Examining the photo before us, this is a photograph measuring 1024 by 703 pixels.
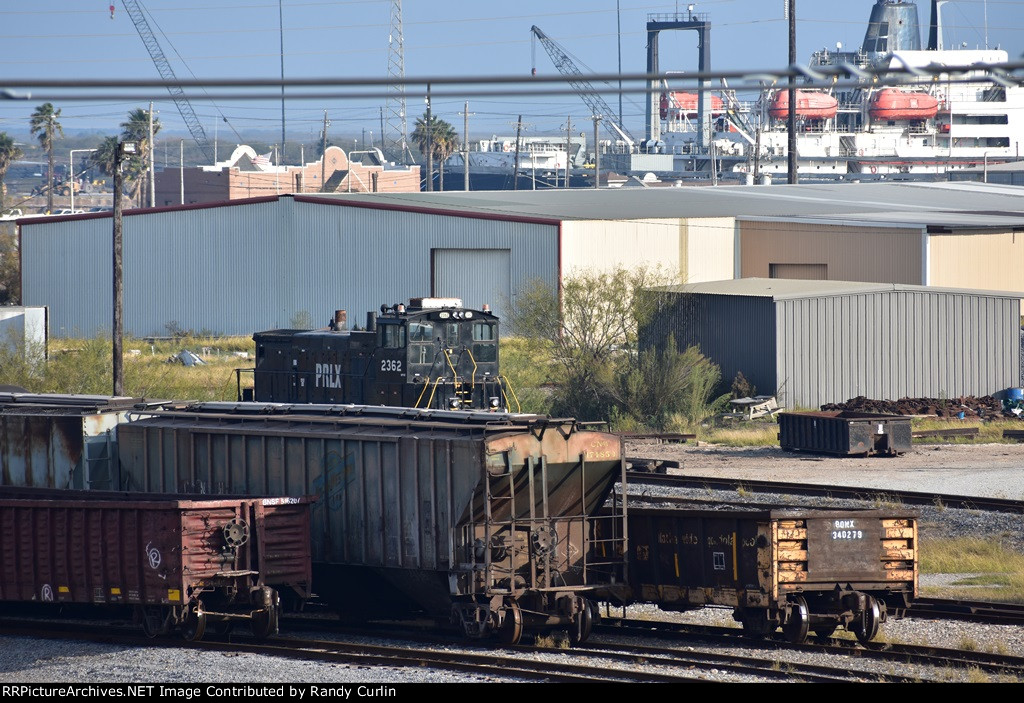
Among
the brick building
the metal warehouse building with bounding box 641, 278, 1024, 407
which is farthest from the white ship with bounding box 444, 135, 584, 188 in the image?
the metal warehouse building with bounding box 641, 278, 1024, 407

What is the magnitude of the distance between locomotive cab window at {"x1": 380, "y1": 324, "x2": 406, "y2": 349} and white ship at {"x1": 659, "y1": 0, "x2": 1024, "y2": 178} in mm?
114355

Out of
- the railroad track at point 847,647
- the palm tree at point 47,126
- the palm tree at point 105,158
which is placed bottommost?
the railroad track at point 847,647

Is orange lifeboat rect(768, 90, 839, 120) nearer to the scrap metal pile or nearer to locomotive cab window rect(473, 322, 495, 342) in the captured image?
the scrap metal pile

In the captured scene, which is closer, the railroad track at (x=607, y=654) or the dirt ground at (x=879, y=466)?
the railroad track at (x=607, y=654)

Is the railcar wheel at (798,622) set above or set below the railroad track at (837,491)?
below

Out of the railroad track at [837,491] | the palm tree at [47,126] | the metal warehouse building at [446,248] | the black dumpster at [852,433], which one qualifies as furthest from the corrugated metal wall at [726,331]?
the palm tree at [47,126]

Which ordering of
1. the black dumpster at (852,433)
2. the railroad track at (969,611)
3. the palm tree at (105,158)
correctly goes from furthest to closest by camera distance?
the palm tree at (105,158), the black dumpster at (852,433), the railroad track at (969,611)

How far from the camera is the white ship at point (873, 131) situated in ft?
465

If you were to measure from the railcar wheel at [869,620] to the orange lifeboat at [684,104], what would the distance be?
147618mm

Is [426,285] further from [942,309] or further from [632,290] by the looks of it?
[942,309]

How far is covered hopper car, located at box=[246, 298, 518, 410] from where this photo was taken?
2691cm

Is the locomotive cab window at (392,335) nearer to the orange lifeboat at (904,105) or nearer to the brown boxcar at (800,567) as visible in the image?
the brown boxcar at (800,567)

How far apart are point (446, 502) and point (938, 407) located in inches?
1025

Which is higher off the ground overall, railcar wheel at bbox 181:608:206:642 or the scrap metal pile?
the scrap metal pile
